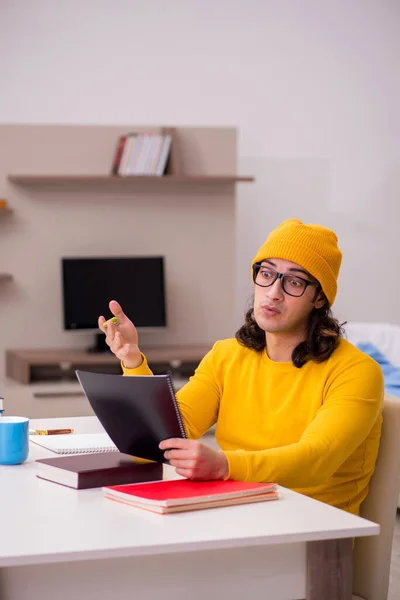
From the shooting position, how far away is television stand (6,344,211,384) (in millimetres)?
4688

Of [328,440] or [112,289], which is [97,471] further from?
[112,289]

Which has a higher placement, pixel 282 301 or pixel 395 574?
pixel 282 301

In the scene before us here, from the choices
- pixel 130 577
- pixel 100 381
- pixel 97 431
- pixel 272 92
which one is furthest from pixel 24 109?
pixel 130 577

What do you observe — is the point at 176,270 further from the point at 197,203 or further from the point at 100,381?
the point at 100,381

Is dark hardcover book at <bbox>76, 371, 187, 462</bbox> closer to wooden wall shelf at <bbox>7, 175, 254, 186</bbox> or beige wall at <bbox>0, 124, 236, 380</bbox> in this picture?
wooden wall shelf at <bbox>7, 175, 254, 186</bbox>

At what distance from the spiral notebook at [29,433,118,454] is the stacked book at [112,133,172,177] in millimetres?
2944

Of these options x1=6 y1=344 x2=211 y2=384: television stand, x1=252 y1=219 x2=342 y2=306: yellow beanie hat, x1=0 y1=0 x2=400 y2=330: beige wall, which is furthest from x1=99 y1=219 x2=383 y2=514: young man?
x1=0 y1=0 x2=400 y2=330: beige wall

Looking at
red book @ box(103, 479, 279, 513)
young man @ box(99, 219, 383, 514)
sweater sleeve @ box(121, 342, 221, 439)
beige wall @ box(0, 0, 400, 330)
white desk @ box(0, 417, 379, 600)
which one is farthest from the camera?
beige wall @ box(0, 0, 400, 330)

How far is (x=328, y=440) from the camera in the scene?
65.9 inches

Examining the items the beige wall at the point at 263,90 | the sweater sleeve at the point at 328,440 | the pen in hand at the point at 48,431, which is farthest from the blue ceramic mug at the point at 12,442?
the beige wall at the point at 263,90

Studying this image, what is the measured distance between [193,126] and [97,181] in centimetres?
66

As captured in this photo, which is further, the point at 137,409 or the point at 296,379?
the point at 296,379

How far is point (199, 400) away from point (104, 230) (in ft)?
10.1

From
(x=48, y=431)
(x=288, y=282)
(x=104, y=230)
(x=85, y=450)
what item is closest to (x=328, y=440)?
(x=288, y=282)
